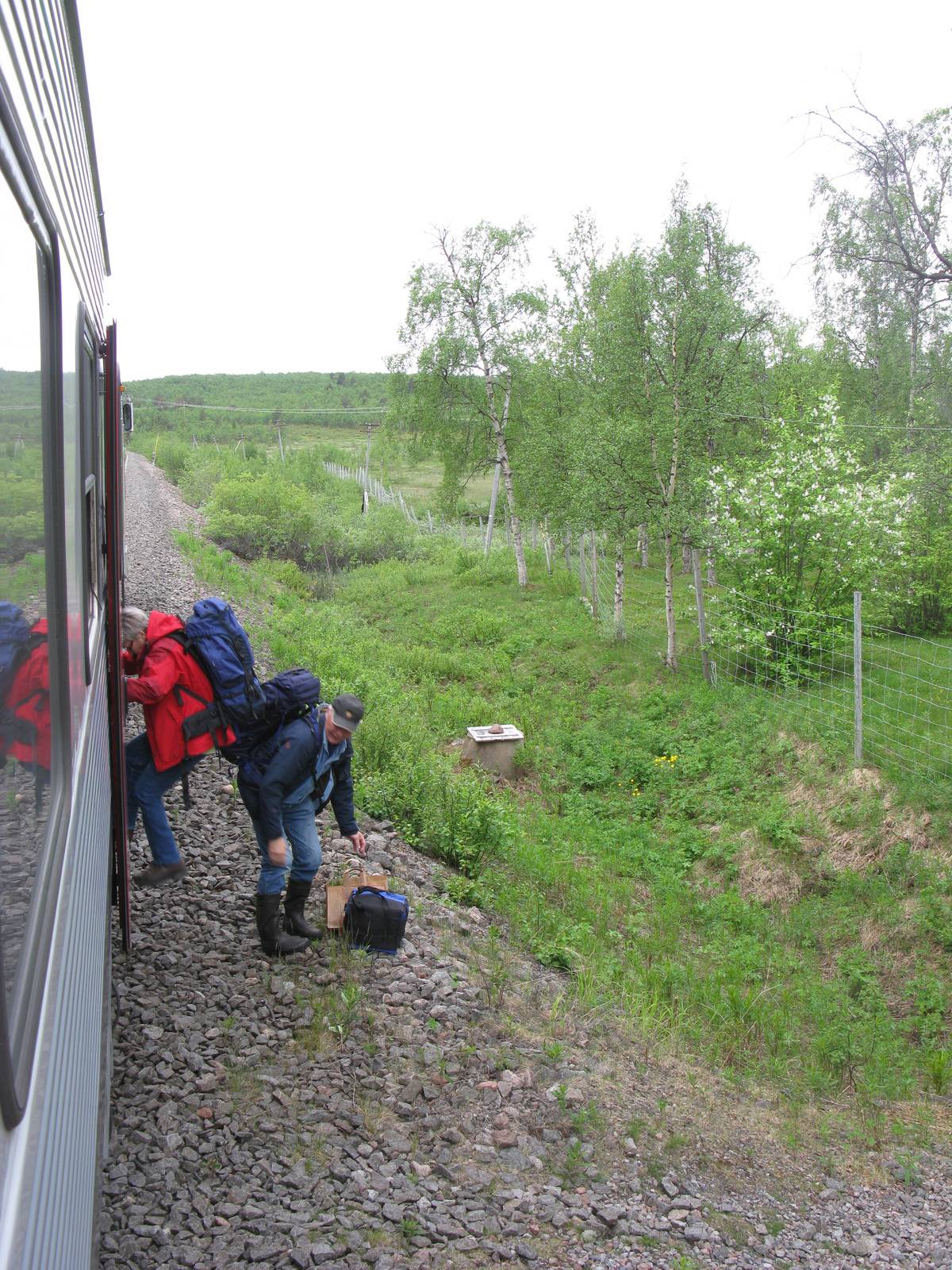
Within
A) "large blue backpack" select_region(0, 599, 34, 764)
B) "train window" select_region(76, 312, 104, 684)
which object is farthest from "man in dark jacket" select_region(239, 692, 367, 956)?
"large blue backpack" select_region(0, 599, 34, 764)

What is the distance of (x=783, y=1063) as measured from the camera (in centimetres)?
580

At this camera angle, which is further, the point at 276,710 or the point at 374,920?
the point at 374,920

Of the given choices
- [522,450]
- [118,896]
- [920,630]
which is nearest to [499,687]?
[920,630]

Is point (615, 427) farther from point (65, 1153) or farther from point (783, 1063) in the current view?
point (65, 1153)

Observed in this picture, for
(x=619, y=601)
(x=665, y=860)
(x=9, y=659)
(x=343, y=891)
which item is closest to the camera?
(x=9, y=659)

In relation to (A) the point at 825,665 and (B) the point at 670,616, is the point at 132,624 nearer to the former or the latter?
(A) the point at 825,665

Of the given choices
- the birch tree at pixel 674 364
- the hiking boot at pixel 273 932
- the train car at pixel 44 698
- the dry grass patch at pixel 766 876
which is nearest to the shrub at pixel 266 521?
the birch tree at pixel 674 364

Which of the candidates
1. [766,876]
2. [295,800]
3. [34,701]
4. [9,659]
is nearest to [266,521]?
[766,876]

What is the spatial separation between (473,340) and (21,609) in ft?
73.4

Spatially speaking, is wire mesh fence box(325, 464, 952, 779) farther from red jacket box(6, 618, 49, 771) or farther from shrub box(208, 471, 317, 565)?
shrub box(208, 471, 317, 565)

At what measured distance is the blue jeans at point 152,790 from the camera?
16.9ft

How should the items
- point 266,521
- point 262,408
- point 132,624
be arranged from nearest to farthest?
point 132,624, point 266,521, point 262,408

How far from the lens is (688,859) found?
9.25 meters

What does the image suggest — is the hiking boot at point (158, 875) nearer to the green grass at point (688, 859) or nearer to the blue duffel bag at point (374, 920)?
the blue duffel bag at point (374, 920)
